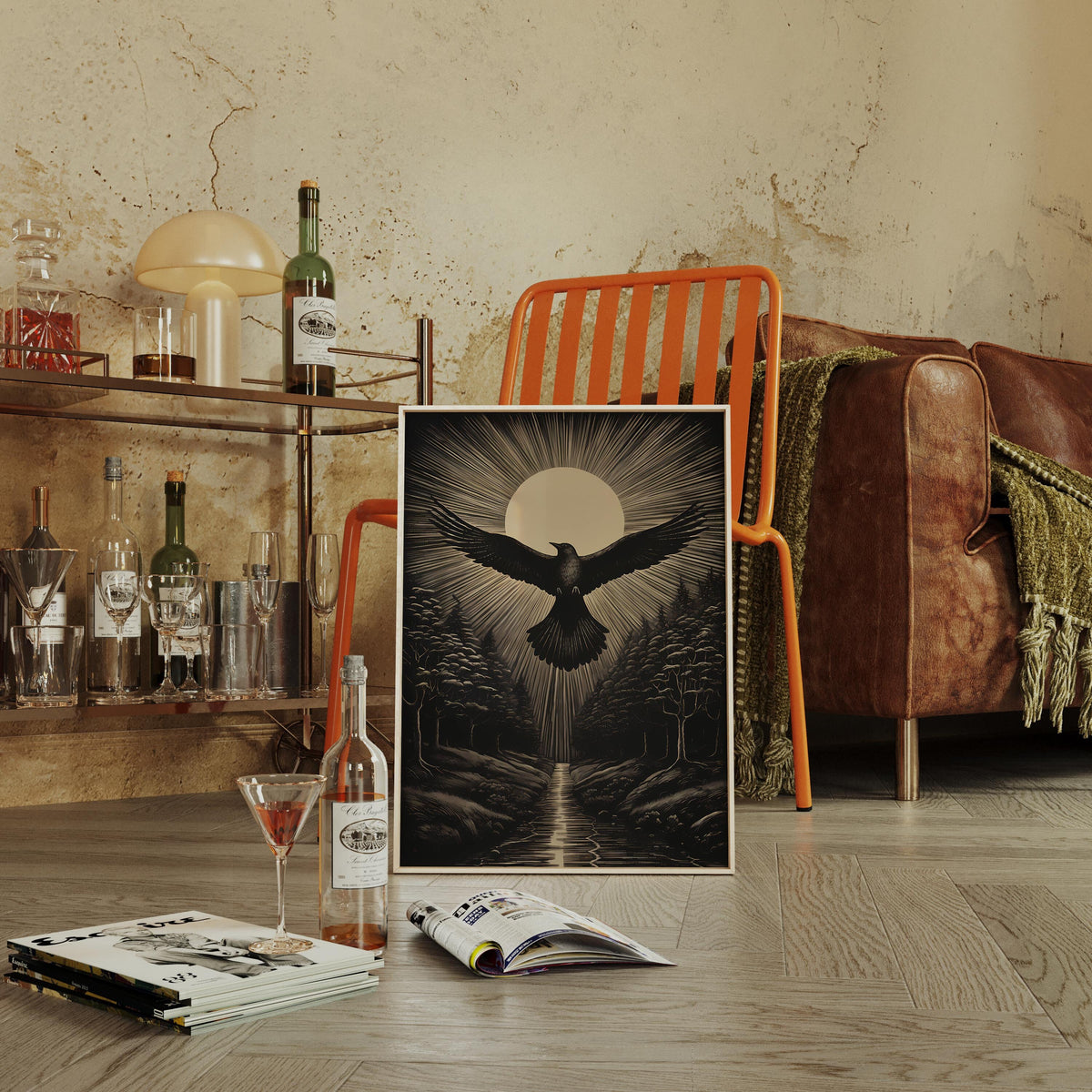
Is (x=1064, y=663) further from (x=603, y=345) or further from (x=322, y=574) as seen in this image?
(x=322, y=574)

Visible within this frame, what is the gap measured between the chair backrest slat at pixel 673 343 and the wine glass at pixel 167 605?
32.6 inches

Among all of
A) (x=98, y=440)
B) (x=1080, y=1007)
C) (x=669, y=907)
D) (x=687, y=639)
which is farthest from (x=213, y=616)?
(x=1080, y=1007)

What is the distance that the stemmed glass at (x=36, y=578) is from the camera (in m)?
1.83

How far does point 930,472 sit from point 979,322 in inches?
66.6

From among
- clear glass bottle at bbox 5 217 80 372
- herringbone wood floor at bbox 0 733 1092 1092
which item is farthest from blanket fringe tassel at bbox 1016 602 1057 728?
clear glass bottle at bbox 5 217 80 372

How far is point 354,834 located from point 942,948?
569 mm

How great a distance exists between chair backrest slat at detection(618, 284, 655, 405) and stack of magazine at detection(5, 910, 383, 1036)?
1210 mm

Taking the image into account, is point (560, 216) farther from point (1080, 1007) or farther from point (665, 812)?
point (1080, 1007)

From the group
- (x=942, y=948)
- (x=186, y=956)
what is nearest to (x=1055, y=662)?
(x=942, y=948)

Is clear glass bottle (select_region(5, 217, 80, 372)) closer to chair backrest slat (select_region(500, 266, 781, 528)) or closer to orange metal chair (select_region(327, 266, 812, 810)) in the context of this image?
orange metal chair (select_region(327, 266, 812, 810))

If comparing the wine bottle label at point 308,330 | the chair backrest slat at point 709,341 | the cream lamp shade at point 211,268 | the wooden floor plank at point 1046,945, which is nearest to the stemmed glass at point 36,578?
the cream lamp shade at point 211,268

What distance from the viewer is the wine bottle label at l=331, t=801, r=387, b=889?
3.62 feet

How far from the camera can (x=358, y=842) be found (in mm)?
1104

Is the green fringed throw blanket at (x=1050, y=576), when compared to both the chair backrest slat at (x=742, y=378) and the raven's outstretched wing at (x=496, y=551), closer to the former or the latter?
the chair backrest slat at (x=742, y=378)
